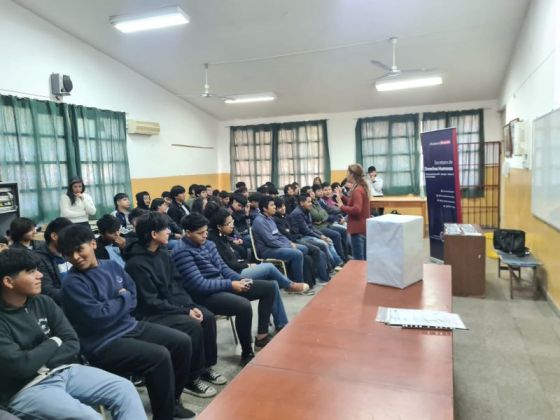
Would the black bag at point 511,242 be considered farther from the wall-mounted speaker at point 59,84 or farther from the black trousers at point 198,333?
the wall-mounted speaker at point 59,84

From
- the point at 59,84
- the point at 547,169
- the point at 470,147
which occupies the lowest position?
the point at 547,169

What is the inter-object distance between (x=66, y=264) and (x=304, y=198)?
10.2 feet

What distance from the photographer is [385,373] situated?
1394mm

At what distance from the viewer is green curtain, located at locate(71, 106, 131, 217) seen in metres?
6.09

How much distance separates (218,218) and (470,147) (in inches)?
266

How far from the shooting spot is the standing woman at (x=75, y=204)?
5395 mm

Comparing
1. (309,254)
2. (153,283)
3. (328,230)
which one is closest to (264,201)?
(309,254)

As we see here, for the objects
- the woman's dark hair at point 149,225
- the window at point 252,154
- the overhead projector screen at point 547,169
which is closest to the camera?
the woman's dark hair at point 149,225

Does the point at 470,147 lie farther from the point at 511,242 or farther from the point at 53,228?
the point at 53,228

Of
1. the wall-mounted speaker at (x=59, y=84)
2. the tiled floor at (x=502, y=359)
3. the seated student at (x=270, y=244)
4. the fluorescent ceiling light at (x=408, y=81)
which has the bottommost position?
the tiled floor at (x=502, y=359)

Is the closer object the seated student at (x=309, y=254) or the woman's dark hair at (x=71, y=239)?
the woman's dark hair at (x=71, y=239)

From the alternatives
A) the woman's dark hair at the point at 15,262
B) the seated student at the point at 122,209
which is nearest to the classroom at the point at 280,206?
the woman's dark hair at the point at 15,262

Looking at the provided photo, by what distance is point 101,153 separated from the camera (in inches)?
253

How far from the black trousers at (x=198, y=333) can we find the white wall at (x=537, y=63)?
136 inches
